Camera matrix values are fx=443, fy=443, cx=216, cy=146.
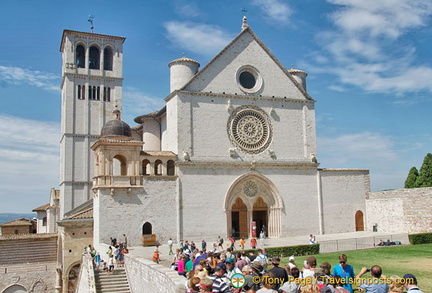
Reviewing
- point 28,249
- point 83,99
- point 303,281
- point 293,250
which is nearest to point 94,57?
point 83,99

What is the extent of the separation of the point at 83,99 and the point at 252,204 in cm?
2486

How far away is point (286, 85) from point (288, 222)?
40.3 ft

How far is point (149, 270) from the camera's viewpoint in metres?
19.3

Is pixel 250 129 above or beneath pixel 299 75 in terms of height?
beneath

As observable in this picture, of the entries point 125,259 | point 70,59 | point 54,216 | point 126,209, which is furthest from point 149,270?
point 54,216

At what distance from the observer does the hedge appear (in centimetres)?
2700

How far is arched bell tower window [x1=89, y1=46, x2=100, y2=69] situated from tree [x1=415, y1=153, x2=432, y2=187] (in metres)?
42.2

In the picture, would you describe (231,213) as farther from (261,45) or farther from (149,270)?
(149,270)

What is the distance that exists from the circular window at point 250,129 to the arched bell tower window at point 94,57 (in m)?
22.8

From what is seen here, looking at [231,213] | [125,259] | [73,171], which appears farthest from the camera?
[73,171]

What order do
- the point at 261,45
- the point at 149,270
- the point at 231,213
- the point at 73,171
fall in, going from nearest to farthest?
the point at 149,270 < the point at 231,213 < the point at 261,45 < the point at 73,171

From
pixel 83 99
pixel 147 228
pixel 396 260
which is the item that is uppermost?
pixel 83 99

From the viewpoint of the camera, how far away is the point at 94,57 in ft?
175

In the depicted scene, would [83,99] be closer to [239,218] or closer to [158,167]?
[158,167]
